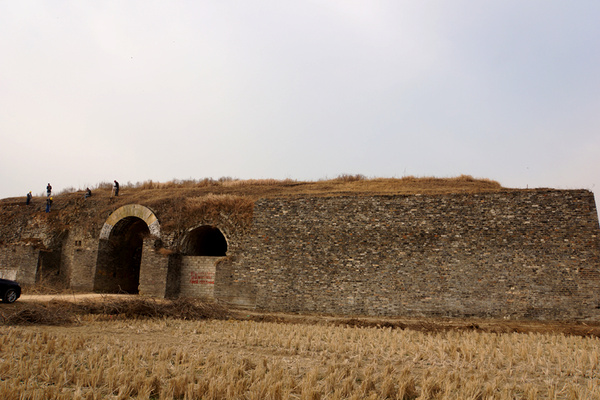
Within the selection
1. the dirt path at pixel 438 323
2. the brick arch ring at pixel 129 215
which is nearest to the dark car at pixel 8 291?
the dirt path at pixel 438 323

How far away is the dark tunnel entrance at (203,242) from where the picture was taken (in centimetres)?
1865

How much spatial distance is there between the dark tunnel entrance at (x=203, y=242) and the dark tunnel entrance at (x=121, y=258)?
3.14m

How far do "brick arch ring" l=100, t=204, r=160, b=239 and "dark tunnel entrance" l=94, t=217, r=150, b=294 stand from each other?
0.81 ft

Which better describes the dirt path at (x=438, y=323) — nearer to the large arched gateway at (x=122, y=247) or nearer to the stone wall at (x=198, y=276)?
the stone wall at (x=198, y=276)

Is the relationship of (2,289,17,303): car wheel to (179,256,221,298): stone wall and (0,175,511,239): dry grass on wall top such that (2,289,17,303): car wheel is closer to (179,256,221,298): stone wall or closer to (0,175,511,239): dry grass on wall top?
(179,256,221,298): stone wall

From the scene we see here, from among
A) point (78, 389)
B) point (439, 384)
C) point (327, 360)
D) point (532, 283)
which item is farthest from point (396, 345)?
point (532, 283)

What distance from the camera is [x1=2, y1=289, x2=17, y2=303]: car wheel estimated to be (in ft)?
42.8

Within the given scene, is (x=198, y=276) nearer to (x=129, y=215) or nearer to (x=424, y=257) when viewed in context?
(x=129, y=215)

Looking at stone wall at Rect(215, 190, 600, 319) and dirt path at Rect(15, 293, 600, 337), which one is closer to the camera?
dirt path at Rect(15, 293, 600, 337)

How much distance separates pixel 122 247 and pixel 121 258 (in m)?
0.56

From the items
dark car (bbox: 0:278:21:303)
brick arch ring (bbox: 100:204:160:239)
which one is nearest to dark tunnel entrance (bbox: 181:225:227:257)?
brick arch ring (bbox: 100:204:160:239)

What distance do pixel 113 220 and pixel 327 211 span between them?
10.8 meters

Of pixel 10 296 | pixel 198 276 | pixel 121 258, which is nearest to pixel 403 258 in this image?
pixel 198 276

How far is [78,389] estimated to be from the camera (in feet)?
16.5
